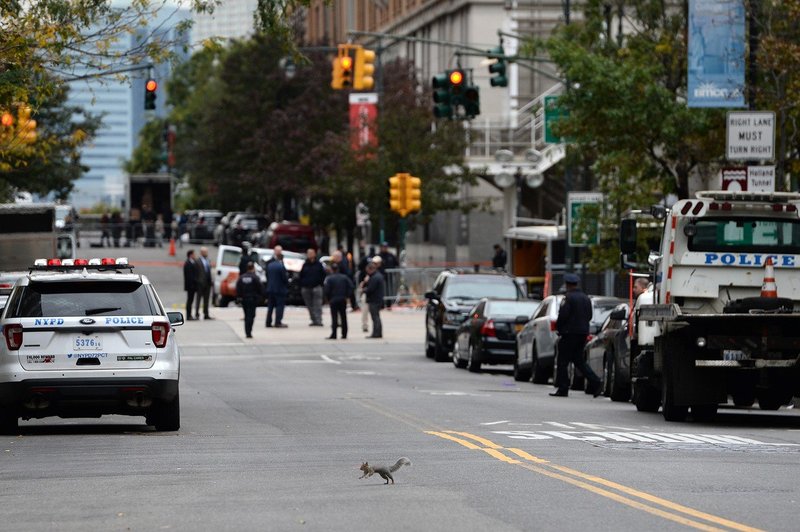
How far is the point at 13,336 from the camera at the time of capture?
1664 cm

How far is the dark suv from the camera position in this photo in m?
33.4

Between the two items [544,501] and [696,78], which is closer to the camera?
[544,501]

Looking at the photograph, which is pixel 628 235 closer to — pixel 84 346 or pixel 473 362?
pixel 84 346

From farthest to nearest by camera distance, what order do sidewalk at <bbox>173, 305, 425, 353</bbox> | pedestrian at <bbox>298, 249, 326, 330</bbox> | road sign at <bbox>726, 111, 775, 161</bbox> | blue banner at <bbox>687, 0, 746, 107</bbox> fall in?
pedestrian at <bbox>298, 249, 326, 330</bbox> < sidewalk at <bbox>173, 305, 425, 353</bbox> < blue banner at <bbox>687, 0, 746, 107</bbox> < road sign at <bbox>726, 111, 775, 161</bbox>

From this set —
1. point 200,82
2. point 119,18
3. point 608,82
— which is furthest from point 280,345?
point 200,82

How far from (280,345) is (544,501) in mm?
26449

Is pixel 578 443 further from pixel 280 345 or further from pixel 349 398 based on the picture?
pixel 280 345

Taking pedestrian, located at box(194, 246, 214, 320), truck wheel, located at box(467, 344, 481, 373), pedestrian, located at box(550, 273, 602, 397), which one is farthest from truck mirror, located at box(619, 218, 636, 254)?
pedestrian, located at box(194, 246, 214, 320)

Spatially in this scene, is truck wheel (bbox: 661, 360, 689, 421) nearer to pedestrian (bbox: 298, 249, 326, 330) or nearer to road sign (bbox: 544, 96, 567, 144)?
road sign (bbox: 544, 96, 567, 144)

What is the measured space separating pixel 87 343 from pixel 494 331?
14.2m

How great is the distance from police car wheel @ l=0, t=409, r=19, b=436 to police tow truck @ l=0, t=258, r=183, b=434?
4 cm

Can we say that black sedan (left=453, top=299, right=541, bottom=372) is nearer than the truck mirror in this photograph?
No

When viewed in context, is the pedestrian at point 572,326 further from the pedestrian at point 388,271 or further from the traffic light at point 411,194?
the pedestrian at point 388,271

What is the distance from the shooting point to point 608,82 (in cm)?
3117
